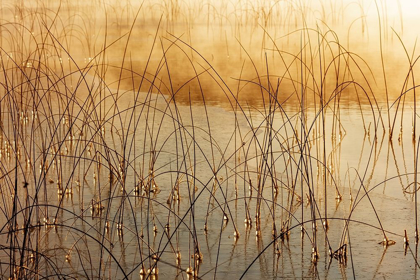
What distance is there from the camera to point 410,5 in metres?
17.7

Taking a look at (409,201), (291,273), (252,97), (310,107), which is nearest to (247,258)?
(291,273)

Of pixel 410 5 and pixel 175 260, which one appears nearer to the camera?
pixel 175 260

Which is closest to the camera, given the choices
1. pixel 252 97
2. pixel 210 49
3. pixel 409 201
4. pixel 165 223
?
pixel 165 223

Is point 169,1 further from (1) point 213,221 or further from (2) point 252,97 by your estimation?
(1) point 213,221

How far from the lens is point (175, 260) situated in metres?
4.09

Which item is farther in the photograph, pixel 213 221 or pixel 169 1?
pixel 169 1

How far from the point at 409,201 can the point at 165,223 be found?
5.13 ft

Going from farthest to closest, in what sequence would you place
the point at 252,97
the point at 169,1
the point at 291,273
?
the point at 169,1 < the point at 252,97 < the point at 291,273

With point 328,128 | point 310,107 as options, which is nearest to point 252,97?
point 310,107

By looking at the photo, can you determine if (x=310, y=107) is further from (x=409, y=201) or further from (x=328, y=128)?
(x=409, y=201)

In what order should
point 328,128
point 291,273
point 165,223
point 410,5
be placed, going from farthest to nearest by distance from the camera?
point 410,5
point 328,128
point 165,223
point 291,273

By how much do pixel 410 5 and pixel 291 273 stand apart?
48.3ft

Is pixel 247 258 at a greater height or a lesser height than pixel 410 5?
lesser

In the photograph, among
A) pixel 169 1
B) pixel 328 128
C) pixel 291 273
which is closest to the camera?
pixel 291 273
